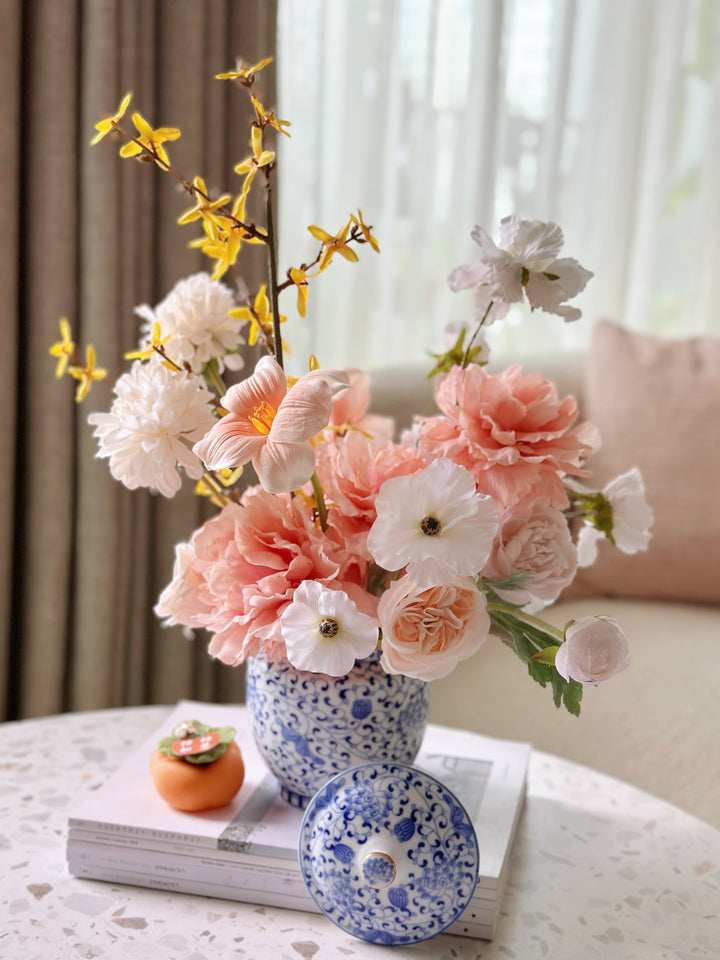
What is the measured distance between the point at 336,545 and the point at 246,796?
0.93 ft

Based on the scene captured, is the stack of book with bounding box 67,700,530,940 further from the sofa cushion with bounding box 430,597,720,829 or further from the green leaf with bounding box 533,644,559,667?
the sofa cushion with bounding box 430,597,720,829

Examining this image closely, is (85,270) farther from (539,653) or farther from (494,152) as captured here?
(539,653)

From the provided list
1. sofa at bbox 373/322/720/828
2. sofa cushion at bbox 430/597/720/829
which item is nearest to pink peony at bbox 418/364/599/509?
sofa cushion at bbox 430/597/720/829

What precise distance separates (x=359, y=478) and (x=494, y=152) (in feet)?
4.80

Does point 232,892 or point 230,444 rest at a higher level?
point 230,444

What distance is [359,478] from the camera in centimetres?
70

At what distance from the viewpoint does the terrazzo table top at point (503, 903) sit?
0.72 meters

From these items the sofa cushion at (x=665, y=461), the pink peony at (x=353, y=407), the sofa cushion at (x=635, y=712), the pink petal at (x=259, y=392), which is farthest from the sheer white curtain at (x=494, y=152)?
the pink petal at (x=259, y=392)

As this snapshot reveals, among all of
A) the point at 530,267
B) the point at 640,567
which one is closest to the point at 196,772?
the point at 530,267

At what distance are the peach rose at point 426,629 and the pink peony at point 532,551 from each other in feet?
0.23

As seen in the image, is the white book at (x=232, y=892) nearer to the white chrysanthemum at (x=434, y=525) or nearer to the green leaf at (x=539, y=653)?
the green leaf at (x=539, y=653)

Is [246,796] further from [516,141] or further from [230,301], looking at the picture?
[516,141]

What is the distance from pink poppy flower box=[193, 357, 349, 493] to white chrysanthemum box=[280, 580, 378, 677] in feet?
0.25

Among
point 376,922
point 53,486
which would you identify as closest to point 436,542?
point 376,922
